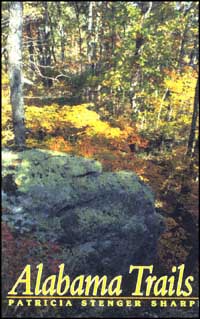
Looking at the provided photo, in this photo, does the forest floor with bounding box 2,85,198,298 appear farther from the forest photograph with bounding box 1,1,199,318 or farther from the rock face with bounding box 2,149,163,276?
the rock face with bounding box 2,149,163,276

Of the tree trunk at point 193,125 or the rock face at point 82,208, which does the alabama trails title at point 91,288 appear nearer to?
the rock face at point 82,208

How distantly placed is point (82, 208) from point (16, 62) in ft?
13.6

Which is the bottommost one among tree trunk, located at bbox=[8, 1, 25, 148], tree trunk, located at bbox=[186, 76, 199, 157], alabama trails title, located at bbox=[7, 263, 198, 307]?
alabama trails title, located at bbox=[7, 263, 198, 307]

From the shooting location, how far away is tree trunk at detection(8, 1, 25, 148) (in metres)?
7.78

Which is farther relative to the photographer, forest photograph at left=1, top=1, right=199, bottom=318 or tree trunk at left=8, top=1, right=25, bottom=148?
tree trunk at left=8, top=1, right=25, bottom=148

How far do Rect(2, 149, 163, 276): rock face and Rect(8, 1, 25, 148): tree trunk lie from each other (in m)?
1.31

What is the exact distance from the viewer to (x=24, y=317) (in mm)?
6133

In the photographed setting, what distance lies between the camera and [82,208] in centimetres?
716

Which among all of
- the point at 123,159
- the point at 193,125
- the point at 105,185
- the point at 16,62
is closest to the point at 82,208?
the point at 105,185

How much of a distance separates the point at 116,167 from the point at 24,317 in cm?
470

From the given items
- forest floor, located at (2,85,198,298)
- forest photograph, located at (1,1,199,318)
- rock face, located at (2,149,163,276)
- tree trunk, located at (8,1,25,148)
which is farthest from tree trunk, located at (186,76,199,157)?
tree trunk, located at (8,1,25,148)

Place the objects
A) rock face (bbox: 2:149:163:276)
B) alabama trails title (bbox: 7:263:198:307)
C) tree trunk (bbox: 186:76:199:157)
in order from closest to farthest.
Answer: alabama trails title (bbox: 7:263:198:307)
rock face (bbox: 2:149:163:276)
tree trunk (bbox: 186:76:199:157)

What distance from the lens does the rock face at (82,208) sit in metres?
6.62

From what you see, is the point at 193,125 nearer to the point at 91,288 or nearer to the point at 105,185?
the point at 105,185
